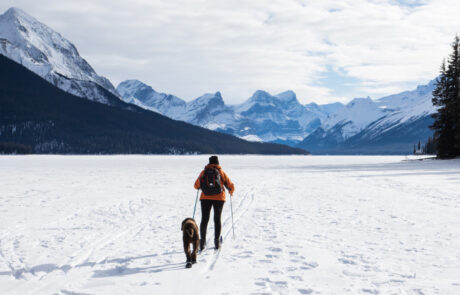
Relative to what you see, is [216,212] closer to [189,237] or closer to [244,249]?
[244,249]

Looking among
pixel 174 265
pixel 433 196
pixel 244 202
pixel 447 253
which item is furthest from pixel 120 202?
pixel 433 196

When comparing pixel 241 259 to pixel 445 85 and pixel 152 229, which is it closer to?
pixel 152 229

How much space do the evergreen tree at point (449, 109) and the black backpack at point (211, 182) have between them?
50.1 meters

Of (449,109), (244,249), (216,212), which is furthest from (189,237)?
(449,109)

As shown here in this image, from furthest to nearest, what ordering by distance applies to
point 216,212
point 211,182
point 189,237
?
point 216,212, point 211,182, point 189,237

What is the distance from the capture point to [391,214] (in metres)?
14.0

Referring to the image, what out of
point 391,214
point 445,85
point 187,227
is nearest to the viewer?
point 187,227

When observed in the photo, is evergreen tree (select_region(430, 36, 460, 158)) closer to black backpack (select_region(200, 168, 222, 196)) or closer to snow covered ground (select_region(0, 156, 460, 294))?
snow covered ground (select_region(0, 156, 460, 294))

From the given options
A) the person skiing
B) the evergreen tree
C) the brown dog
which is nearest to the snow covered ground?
the brown dog

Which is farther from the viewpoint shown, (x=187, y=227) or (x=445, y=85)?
(x=445, y=85)

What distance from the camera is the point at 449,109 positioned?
168 ft

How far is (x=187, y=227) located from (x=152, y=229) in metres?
4.24

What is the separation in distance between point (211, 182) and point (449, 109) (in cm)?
5174

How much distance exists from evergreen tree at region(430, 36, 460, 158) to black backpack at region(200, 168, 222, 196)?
164 feet
